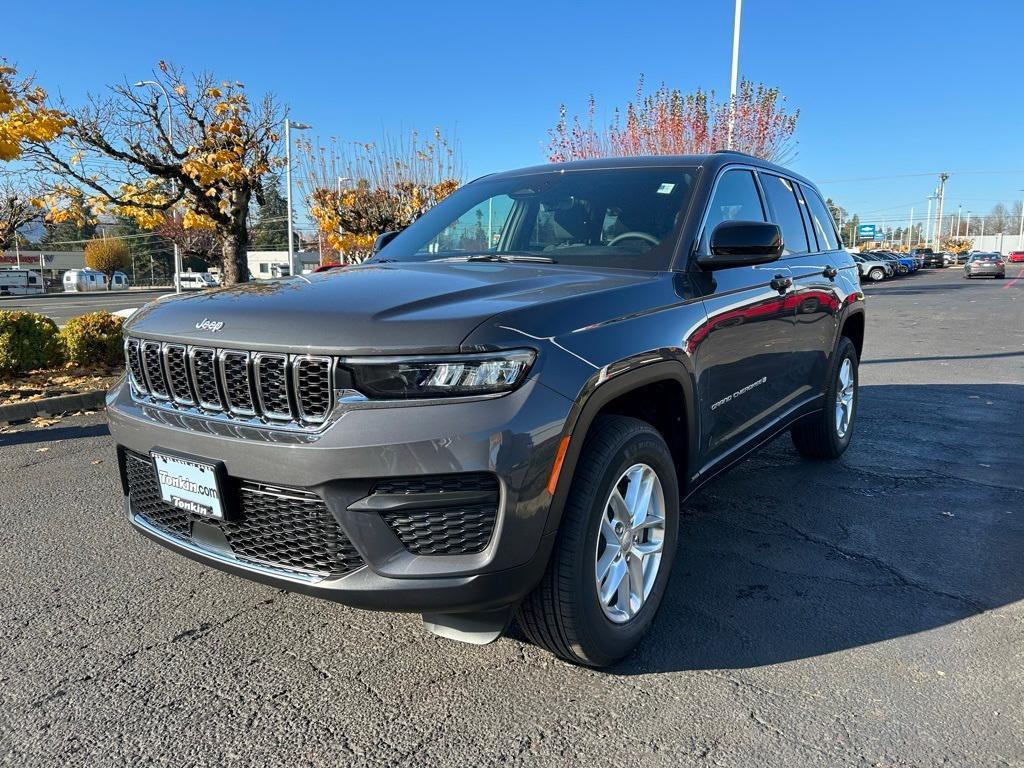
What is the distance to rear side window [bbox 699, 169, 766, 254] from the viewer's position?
3.27 metres

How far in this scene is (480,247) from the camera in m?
3.62

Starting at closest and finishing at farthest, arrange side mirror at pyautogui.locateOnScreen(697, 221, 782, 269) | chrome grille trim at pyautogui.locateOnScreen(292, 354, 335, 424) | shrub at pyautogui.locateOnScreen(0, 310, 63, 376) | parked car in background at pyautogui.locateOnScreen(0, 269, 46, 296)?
chrome grille trim at pyautogui.locateOnScreen(292, 354, 335, 424), side mirror at pyautogui.locateOnScreen(697, 221, 782, 269), shrub at pyautogui.locateOnScreen(0, 310, 63, 376), parked car in background at pyautogui.locateOnScreen(0, 269, 46, 296)

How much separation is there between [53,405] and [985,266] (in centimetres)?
4924

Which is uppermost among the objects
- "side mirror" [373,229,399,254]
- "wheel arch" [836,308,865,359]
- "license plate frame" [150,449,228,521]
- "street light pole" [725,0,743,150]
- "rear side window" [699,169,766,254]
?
"street light pole" [725,0,743,150]

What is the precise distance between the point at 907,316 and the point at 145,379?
19397 mm

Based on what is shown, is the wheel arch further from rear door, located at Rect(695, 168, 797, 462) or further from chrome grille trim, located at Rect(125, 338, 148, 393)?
chrome grille trim, located at Rect(125, 338, 148, 393)

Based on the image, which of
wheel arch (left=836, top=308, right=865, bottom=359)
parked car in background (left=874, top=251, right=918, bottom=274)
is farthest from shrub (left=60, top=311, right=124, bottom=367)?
parked car in background (left=874, top=251, right=918, bottom=274)

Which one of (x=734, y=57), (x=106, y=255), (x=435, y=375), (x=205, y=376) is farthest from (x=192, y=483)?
(x=106, y=255)

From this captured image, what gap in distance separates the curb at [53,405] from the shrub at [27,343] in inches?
40.4

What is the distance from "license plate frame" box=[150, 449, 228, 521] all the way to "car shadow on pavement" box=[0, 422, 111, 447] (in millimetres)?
4120

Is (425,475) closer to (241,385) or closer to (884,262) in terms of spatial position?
(241,385)

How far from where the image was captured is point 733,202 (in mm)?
3607

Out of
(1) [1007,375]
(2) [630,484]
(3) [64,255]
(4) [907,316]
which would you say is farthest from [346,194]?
(3) [64,255]

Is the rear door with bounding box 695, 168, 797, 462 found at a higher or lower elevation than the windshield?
lower
